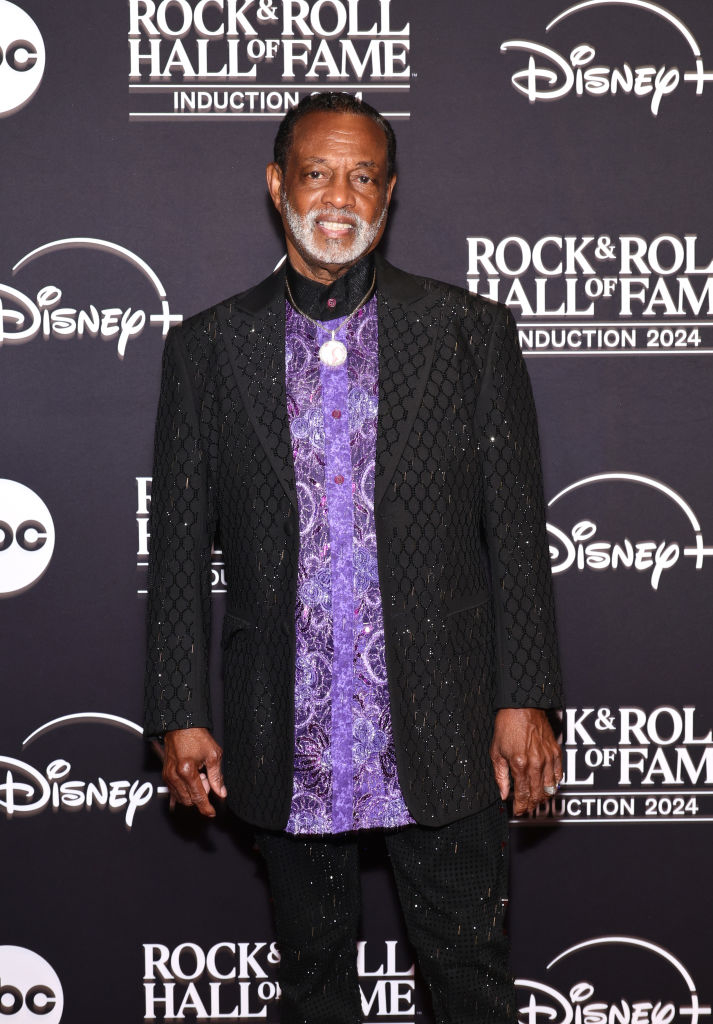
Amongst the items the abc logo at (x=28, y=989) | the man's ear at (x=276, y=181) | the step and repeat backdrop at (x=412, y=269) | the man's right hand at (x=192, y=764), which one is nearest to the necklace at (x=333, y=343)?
the man's ear at (x=276, y=181)

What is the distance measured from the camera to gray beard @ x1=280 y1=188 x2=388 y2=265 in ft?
6.15

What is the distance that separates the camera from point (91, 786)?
254 centimetres

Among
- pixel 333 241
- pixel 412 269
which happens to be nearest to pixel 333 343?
pixel 333 241

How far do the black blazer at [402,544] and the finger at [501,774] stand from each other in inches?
0.7

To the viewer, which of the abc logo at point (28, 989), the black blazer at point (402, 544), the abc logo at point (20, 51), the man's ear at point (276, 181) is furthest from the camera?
the abc logo at point (28, 989)

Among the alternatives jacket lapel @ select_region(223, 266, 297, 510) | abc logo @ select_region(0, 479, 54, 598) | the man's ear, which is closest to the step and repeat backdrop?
abc logo @ select_region(0, 479, 54, 598)

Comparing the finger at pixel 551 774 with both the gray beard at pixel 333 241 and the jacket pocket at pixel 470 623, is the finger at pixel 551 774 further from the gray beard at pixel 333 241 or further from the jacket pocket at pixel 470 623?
the gray beard at pixel 333 241

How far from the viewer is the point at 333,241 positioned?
6.15 ft

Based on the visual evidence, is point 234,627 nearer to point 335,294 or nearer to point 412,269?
point 335,294

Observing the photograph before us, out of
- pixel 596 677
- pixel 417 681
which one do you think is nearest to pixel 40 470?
pixel 417 681

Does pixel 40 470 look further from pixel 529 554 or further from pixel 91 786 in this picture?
pixel 529 554

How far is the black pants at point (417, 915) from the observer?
1.87m

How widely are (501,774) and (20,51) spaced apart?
5.92ft

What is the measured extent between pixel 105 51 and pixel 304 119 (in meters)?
0.71
